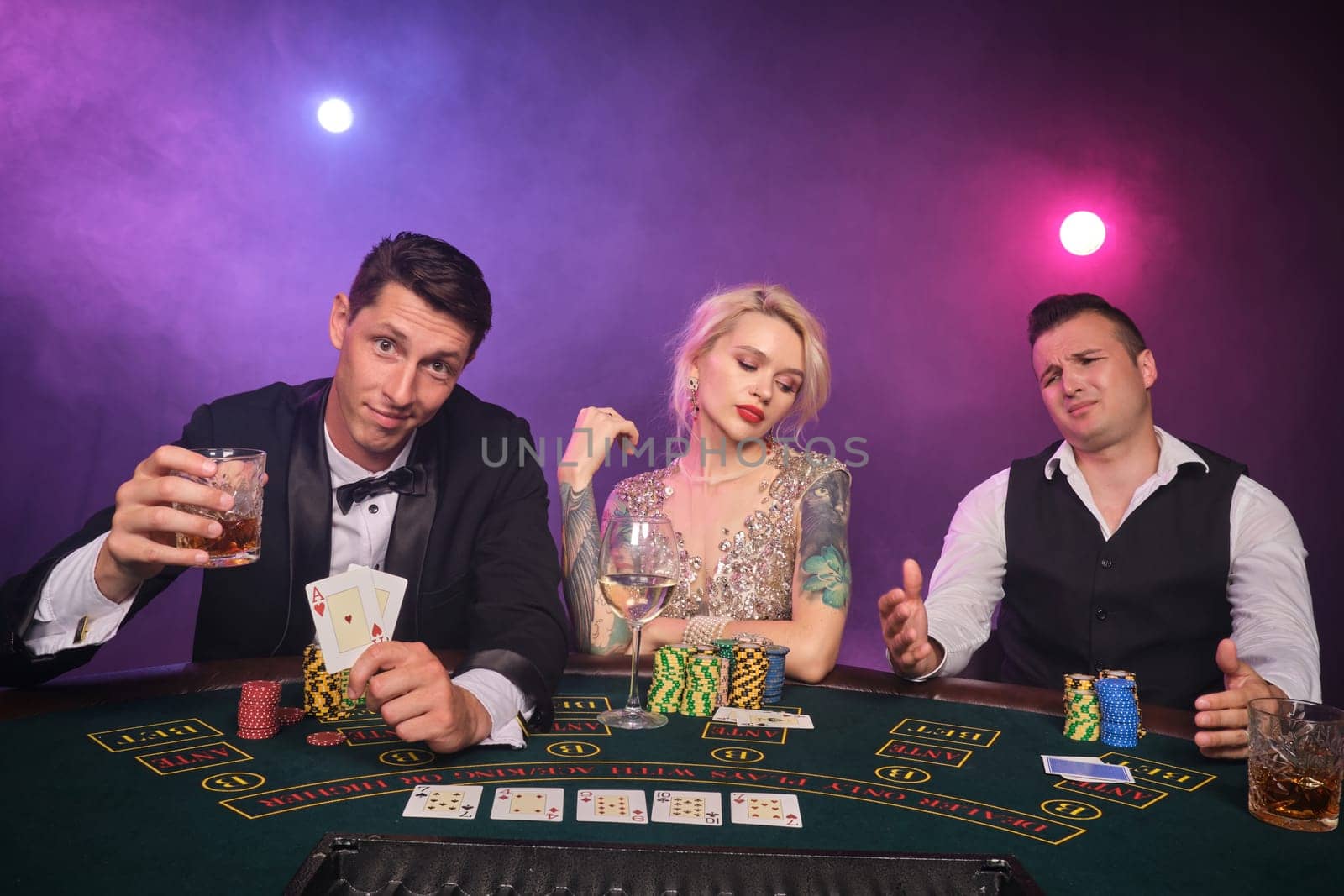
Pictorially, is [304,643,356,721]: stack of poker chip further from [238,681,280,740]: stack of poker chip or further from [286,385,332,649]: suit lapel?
[286,385,332,649]: suit lapel

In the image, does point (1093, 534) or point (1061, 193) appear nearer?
point (1093, 534)

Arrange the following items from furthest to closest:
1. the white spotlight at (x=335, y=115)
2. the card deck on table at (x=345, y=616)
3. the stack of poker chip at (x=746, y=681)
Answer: the white spotlight at (x=335, y=115), the stack of poker chip at (x=746, y=681), the card deck on table at (x=345, y=616)

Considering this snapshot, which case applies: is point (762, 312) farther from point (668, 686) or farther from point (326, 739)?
point (326, 739)

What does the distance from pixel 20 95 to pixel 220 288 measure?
0.96m

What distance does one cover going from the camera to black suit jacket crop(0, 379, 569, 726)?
2479mm

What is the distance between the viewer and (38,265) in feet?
13.1

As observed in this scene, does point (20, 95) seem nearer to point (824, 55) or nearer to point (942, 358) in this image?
Answer: point (824, 55)

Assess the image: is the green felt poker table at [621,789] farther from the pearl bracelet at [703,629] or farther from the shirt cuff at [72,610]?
the pearl bracelet at [703,629]

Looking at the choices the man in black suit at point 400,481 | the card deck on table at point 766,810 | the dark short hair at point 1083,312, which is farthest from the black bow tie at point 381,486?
the dark short hair at point 1083,312

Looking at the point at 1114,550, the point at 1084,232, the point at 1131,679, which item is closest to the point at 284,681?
the point at 1131,679

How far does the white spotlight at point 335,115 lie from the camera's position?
13.9 feet

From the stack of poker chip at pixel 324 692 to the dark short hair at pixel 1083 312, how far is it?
235 cm

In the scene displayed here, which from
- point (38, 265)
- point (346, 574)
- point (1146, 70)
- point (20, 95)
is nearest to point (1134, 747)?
point (346, 574)

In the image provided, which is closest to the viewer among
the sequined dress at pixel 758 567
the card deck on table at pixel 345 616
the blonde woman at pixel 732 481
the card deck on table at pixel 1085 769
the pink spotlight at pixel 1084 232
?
the card deck on table at pixel 1085 769
